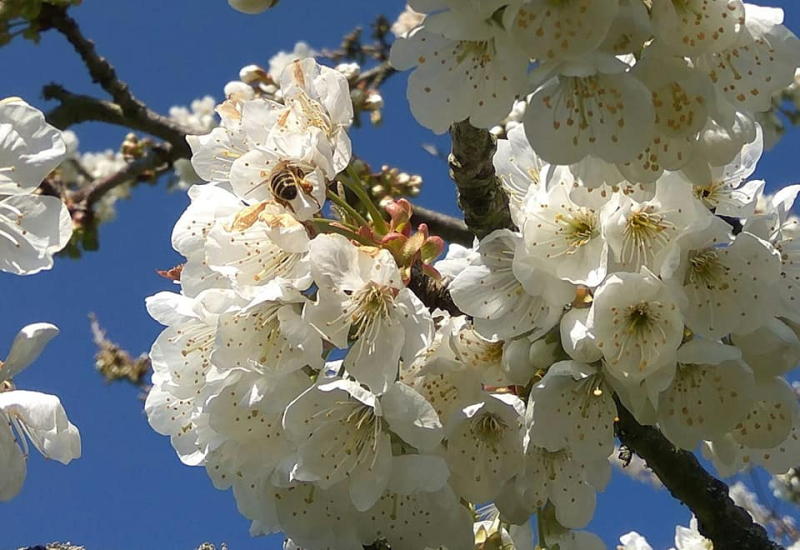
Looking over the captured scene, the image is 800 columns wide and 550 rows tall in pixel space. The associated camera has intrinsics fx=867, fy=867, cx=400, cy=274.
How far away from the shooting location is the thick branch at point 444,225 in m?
3.77

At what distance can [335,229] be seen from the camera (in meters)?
1.84

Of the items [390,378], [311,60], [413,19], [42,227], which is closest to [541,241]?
[390,378]

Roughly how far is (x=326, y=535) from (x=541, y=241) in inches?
29.8

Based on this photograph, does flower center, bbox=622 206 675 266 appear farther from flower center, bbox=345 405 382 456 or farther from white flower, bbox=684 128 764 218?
flower center, bbox=345 405 382 456

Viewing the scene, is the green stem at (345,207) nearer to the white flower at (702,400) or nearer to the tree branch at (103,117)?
the white flower at (702,400)

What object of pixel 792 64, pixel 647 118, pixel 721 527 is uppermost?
pixel 647 118

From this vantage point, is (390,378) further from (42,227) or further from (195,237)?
(42,227)

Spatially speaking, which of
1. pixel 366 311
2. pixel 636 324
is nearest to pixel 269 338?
pixel 366 311

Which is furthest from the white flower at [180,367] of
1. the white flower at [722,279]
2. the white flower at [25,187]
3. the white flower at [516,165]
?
the white flower at [722,279]

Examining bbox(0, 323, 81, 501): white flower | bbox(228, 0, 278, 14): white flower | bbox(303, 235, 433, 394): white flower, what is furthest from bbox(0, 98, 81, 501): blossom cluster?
bbox(303, 235, 433, 394): white flower

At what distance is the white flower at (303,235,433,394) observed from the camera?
165cm

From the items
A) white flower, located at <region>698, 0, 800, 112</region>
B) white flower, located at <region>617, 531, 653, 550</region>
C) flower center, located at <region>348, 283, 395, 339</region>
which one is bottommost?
white flower, located at <region>617, 531, 653, 550</region>

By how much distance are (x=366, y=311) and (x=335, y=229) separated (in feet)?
0.69

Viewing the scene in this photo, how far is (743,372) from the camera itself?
1.69 metres
